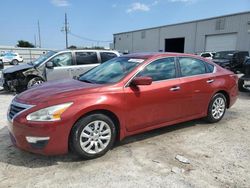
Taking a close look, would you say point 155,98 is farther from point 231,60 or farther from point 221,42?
point 221,42

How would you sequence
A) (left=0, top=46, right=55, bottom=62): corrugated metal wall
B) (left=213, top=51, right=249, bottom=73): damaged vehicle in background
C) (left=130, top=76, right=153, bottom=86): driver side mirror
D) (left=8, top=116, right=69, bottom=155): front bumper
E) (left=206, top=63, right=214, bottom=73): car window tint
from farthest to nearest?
(left=0, top=46, right=55, bottom=62): corrugated metal wall, (left=213, top=51, right=249, bottom=73): damaged vehicle in background, (left=206, top=63, right=214, bottom=73): car window tint, (left=130, top=76, right=153, bottom=86): driver side mirror, (left=8, top=116, right=69, bottom=155): front bumper

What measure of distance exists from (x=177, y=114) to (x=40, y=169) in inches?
98.7

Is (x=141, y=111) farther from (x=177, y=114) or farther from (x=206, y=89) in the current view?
(x=206, y=89)

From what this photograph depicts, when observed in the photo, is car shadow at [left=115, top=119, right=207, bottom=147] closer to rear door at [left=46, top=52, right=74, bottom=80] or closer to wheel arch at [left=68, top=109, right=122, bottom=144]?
wheel arch at [left=68, top=109, right=122, bottom=144]

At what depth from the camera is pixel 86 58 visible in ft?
29.7

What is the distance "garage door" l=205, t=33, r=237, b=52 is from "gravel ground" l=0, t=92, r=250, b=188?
2642 cm

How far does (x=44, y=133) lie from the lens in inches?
126

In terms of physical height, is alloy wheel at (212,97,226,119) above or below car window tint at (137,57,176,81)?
below

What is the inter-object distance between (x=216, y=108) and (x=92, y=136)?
2.99 m

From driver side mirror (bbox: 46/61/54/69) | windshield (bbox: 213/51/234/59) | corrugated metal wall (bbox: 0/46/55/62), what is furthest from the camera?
corrugated metal wall (bbox: 0/46/55/62)

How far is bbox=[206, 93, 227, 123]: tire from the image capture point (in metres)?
5.15

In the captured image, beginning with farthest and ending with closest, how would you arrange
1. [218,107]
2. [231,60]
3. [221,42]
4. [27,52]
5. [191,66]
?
[27,52]
[221,42]
[231,60]
[218,107]
[191,66]

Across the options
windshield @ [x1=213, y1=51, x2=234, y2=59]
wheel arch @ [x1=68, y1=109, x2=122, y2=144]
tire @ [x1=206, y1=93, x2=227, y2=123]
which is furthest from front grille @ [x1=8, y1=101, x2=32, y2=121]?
windshield @ [x1=213, y1=51, x2=234, y2=59]

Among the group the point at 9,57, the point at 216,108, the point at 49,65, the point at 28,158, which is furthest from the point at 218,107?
the point at 9,57
